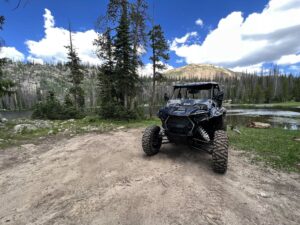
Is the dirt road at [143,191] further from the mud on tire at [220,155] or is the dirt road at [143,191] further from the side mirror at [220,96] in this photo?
the side mirror at [220,96]

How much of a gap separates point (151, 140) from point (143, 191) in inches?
85.0

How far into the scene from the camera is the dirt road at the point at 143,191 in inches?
115

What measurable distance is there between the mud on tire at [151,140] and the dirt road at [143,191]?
254mm

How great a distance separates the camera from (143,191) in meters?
3.68

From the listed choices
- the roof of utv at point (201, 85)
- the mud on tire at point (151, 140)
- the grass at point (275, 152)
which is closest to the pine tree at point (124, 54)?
the roof of utv at point (201, 85)

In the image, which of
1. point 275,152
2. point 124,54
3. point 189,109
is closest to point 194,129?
point 189,109

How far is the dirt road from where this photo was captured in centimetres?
293

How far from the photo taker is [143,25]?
16281mm

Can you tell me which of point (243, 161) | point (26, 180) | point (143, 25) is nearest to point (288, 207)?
point (243, 161)

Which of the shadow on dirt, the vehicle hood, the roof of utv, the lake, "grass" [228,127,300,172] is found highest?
the roof of utv

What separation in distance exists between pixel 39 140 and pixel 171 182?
794 cm

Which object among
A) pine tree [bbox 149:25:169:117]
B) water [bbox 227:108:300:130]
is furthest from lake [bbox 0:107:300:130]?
pine tree [bbox 149:25:169:117]

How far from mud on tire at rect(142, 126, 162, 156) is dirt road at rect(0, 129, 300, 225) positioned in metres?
0.25

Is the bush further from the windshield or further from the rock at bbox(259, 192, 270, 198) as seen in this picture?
the rock at bbox(259, 192, 270, 198)
